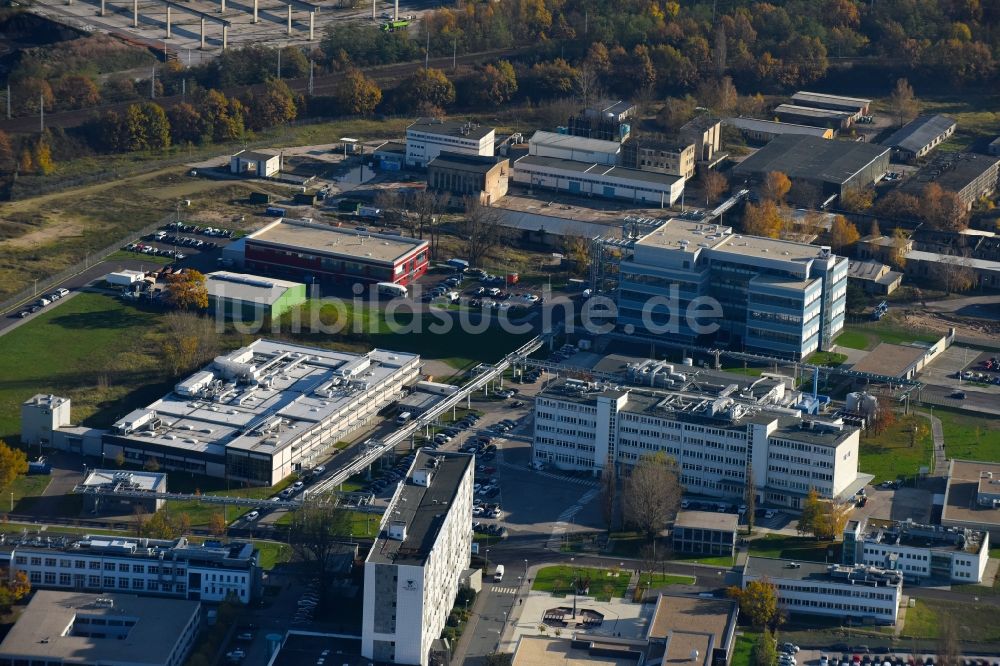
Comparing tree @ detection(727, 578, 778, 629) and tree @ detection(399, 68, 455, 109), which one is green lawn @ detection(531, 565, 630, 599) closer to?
tree @ detection(727, 578, 778, 629)

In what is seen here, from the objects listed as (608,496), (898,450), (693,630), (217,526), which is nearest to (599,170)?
(898,450)

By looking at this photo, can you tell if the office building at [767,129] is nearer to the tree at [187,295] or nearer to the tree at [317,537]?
the tree at [187,295]

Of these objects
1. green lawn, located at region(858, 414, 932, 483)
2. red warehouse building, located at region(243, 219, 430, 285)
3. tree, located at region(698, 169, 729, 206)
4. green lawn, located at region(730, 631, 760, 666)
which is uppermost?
tree, located at region(698, 169, 729, 206)

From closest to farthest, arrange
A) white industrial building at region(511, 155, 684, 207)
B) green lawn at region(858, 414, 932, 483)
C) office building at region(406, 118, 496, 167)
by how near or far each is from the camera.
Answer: green lawn at region(858, 414, 932, 483), white industrial building at region(511, 155, 684, 207), office building at region(406, 118, 496, 167)

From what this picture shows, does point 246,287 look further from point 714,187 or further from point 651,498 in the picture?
point 651,498

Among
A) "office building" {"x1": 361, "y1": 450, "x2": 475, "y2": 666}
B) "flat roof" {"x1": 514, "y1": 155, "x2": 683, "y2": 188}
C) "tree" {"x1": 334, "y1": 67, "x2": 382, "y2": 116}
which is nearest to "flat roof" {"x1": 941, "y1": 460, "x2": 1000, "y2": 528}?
"office building" {"x1": 361, "y1": 450, "x2": 475, "y2": 666}

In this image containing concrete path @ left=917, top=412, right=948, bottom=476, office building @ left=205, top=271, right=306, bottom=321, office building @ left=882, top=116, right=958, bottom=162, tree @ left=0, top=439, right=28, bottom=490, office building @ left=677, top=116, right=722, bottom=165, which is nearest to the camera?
tree @ left=0, top=439, right=28, bottom=490

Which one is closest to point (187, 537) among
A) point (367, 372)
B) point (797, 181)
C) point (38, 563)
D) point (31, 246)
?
point (38, 563)
